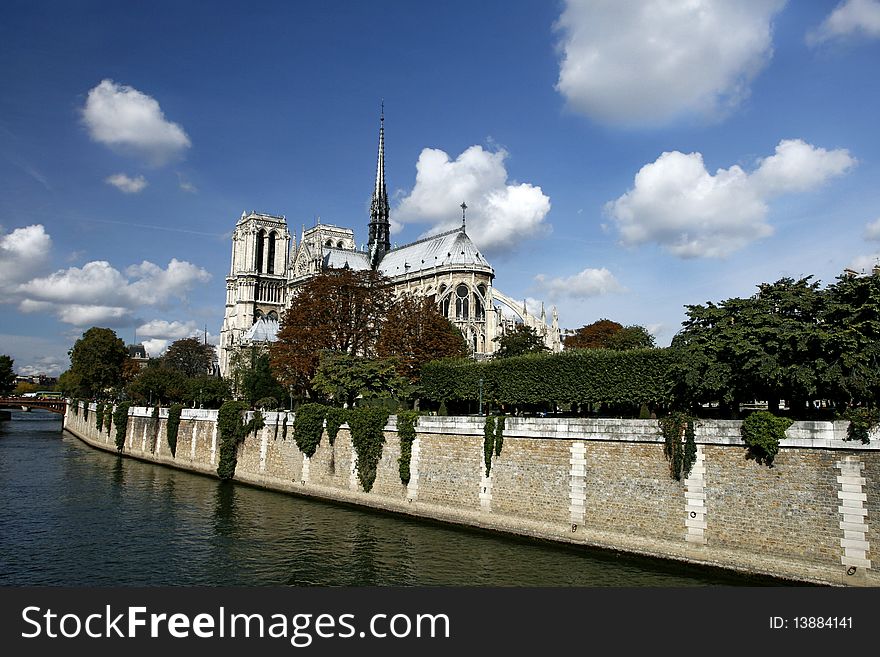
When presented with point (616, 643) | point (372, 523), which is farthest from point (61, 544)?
point (616, 643)

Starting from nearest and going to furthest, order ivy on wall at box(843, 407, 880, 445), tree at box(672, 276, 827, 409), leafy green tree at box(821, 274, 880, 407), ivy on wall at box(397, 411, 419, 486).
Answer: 1. ivy on wall at box(843, 407, 880, 445)
2. leafy green tree at box(821, 274, 880, 407)
3. tree at box(672, 276, 827, 409)
4. ivy on wall at box(397, 411, 419, 486)

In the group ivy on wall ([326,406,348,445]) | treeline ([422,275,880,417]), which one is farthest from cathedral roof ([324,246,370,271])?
treeline ([422,275,880,417])

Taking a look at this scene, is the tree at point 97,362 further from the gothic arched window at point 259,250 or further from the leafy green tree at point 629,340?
the leafy green tree at point 629,340

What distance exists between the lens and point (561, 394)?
28719 millimetres

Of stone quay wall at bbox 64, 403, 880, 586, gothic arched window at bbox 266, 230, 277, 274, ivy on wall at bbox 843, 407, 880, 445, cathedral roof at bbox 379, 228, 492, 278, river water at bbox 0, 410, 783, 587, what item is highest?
gothic arched window at bbox 266, 230, 277, 274

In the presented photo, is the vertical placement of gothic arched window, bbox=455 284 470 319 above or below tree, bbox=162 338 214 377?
above

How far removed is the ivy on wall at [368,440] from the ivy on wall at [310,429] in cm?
310

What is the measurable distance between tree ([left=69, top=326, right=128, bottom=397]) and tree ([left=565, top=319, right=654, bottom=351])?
5492 cm

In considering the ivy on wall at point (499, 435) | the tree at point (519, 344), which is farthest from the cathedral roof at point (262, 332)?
the ivy on wall at point (499, 435)

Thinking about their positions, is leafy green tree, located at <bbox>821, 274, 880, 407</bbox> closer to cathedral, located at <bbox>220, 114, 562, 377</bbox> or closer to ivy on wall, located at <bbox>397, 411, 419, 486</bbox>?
ivy on wall, located at <bbox>397, 411, 419, 486</bbox>

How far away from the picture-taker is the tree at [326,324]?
143 feet

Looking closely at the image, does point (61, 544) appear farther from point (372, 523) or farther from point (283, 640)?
point (283, 640)

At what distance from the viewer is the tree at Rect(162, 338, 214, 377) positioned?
10338cm

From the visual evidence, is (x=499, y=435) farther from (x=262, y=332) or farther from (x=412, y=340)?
(x=262, y=332)
